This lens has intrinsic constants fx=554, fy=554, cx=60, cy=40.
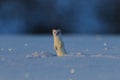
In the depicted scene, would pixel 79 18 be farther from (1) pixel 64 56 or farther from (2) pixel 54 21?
(1) pixel 64 56

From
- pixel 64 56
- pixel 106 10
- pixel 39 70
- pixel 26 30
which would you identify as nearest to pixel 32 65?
pixel 39 70

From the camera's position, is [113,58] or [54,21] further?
[54,21]

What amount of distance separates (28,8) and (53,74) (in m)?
12.6

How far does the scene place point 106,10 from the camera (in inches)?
633

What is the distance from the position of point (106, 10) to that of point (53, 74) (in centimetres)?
1222

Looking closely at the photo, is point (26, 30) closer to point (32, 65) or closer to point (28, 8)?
point (28, 8)

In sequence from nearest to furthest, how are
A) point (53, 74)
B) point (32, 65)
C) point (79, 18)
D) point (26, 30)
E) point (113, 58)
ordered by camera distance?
point (53, 74)
point (32, 65)
point (113, 58)
point (26, 30)
point (79, 18)

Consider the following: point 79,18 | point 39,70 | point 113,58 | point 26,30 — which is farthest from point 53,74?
point 79,18

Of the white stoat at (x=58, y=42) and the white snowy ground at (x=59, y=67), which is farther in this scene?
the white stoat at (x=58, y=42)

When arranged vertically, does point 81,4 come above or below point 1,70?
below

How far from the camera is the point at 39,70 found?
4.20 m

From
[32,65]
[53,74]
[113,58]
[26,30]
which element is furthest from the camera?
[26,30]

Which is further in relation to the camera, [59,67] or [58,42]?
[58,42]

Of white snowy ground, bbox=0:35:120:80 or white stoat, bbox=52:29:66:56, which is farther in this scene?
white stoat, bbox=52:29:66:56
